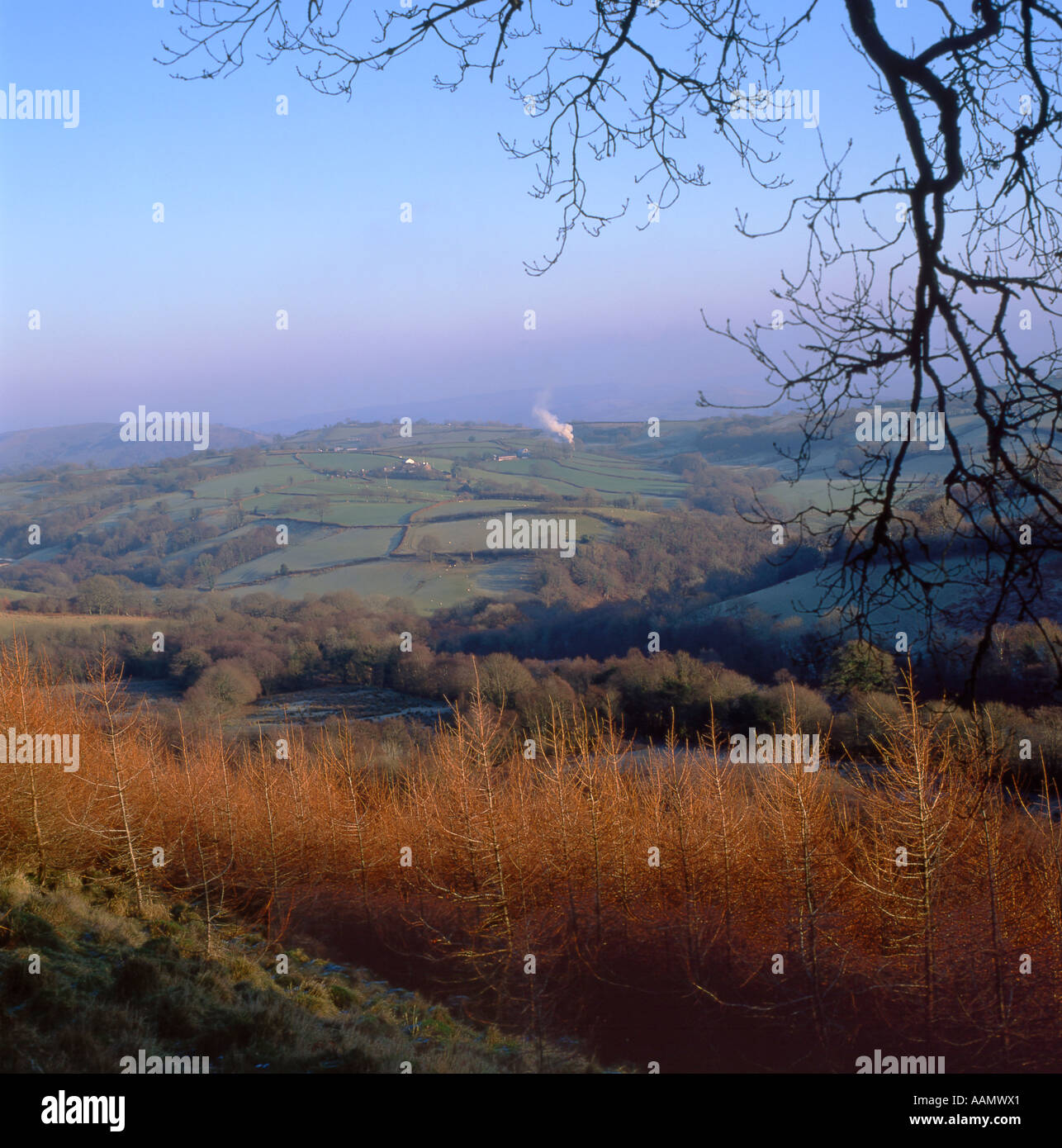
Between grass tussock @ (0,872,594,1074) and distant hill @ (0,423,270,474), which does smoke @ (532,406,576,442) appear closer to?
distant hill @ (0,423,270,474)

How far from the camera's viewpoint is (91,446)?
3031 inches

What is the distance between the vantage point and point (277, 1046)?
18.0ft

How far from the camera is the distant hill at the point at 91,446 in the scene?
228ft

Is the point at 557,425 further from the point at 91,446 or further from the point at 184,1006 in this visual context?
the point at 184,1006

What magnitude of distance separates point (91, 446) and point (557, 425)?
44.0 metres

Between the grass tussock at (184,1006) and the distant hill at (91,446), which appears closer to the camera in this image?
the grass tussock at (184,1006)

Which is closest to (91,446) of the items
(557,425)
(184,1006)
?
(557,425)

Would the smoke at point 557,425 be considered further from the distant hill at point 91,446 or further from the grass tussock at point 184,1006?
the grass tussock at point 184,1006

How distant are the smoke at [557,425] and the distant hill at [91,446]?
87.8 ft

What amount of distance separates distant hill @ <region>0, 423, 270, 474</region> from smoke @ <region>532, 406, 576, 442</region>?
87.8 feet

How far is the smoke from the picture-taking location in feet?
220

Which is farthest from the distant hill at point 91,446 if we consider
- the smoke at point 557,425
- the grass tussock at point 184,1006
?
the grass tussock at point 184,1006
